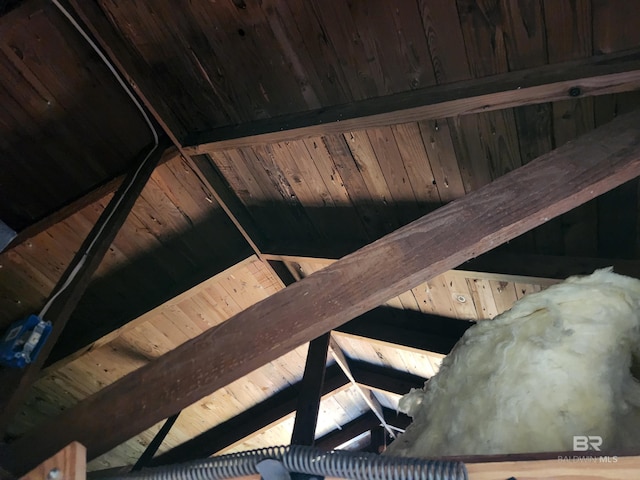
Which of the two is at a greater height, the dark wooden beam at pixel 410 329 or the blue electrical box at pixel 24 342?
the dark wooden beam at pixel 410 329

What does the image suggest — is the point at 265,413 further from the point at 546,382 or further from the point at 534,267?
the point at 546,382

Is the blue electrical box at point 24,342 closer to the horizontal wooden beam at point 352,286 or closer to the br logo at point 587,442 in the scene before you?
the horizontal wooden beam at point 352,286

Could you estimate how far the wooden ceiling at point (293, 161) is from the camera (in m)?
1.23

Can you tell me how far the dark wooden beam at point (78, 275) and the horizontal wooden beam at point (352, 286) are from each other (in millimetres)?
136

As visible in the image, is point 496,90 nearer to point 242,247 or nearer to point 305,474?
point 305,474

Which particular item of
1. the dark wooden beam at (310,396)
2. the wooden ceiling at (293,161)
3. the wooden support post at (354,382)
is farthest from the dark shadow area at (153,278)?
the wooden support post at (354,382)

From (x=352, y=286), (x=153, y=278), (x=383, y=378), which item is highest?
(x=153, y=278)

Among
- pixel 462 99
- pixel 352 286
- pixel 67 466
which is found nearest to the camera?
pixel 67 466

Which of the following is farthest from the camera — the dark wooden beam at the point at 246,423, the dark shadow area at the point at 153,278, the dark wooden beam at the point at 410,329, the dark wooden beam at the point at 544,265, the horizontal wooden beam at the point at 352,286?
the dark wooden beam at the point at 246,423

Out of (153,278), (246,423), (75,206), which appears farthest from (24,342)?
(246,423)

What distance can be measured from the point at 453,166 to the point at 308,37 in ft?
2.15

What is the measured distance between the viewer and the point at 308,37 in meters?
1.55

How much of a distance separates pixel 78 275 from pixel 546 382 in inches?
59.1

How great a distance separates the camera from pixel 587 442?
0.88 metres
